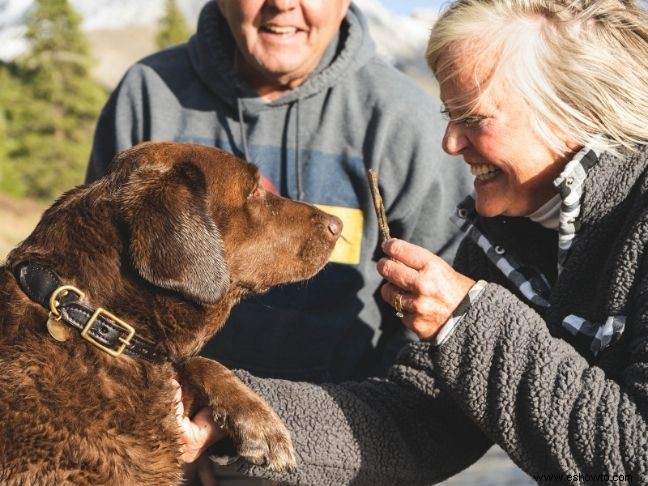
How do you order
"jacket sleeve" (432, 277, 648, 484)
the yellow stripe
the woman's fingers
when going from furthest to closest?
the yellow stripe → the woman's fingers → "jacket sleeve" (432, 277, 648, 484)

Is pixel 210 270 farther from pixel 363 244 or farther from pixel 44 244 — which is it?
pixel 363 244

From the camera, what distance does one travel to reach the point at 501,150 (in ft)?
10.5

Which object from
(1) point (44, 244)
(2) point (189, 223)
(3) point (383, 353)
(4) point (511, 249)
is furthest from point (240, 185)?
(3) point (383, 353)

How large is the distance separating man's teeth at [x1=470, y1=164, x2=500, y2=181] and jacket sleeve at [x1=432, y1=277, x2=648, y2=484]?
0.59 meters

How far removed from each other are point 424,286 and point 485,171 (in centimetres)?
70

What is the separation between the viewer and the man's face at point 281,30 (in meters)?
4.30

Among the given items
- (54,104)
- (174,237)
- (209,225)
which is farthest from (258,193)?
(54,104)

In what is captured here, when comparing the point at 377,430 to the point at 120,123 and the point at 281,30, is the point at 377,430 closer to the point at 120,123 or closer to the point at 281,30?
the point at 281,30

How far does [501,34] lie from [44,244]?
1.76 metres

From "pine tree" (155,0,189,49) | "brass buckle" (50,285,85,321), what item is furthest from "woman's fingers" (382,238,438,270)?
"pine tree" (155,0,189,49)

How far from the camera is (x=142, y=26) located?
209ft

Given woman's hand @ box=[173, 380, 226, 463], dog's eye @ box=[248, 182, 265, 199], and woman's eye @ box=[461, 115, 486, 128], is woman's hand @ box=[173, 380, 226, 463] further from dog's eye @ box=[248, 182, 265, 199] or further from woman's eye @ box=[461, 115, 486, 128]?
woman's eye @ box=[461, 115, 486, 128]

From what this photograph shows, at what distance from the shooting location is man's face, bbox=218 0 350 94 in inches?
169

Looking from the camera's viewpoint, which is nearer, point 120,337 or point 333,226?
point 120,337
